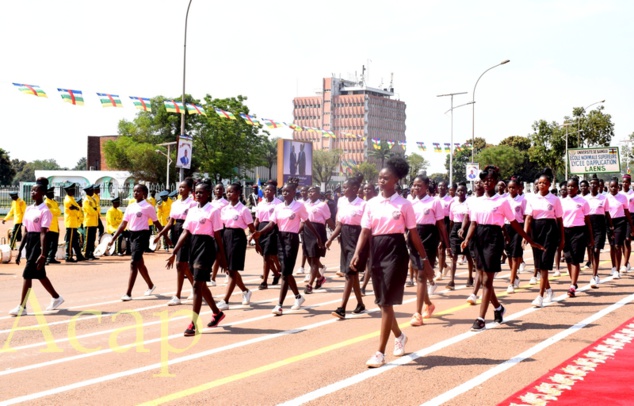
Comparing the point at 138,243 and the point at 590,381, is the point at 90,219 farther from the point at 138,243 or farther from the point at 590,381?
the point at 590,381

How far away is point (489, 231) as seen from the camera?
959cm

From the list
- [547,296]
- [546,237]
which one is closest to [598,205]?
[546,237]

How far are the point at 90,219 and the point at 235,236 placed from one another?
9607mm

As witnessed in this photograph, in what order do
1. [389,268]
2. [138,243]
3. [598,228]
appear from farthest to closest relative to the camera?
[598,228]
[138,243]
[389,268]

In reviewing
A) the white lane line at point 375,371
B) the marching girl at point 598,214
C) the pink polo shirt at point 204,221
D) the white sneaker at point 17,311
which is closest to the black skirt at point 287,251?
the pink polo shirt at point 204,221

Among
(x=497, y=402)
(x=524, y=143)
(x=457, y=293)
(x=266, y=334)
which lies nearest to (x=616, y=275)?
(x=457, y=293)

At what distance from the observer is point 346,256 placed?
464 inches

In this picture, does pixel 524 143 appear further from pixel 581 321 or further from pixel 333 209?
pixel 581 321

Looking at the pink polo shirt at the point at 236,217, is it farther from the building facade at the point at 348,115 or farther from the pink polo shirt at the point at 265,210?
the building facade at the point at 348,115

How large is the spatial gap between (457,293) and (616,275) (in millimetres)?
4259

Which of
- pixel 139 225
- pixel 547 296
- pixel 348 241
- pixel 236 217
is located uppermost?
pixel 236 217

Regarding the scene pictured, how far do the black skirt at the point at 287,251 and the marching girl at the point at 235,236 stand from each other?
1.99 ft

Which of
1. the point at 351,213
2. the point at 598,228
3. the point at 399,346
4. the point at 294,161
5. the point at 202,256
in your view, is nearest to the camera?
the point at 399,346

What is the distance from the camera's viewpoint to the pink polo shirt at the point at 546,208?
11695mm
